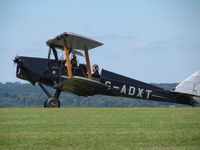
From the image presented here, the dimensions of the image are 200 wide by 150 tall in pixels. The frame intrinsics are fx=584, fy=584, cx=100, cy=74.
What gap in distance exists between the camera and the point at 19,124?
41.0ft

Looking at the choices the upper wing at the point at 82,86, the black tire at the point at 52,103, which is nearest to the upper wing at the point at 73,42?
the upper wing at the point at 82,86

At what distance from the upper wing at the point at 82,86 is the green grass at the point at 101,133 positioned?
542 cm

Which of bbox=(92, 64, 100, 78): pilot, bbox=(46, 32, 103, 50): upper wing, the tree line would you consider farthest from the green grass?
the tree line

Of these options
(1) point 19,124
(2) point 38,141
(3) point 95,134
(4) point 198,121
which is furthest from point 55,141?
(4) point 198,121

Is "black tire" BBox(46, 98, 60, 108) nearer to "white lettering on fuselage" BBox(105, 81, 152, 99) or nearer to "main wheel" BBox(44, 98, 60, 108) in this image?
"main wheel" BBox(44, 98, 60, 108)

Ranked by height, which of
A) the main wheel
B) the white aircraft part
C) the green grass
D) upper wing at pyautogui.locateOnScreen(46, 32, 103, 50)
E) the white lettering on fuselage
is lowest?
the green grass

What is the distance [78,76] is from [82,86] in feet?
1.71

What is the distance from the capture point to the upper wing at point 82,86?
1945cm

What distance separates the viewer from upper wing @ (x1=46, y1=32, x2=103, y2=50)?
64.8ft

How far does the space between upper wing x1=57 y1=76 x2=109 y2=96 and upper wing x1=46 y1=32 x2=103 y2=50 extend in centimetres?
146

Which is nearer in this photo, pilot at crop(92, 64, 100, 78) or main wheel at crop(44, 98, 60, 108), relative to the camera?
main wheel at crop(44, 98, 60, 108)

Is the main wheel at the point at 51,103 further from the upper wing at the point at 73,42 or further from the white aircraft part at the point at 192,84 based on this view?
the white aircraft part at the point at 192,84

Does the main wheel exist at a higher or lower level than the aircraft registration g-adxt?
lower

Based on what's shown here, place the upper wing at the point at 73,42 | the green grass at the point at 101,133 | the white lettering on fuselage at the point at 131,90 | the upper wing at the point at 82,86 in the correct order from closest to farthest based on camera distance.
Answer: the green grass at the point at 101,133 → the upper wing at the point at 82,86 → the upper wing at the point at 73,42 → the white lettering on fuselage at the point at 131,90
